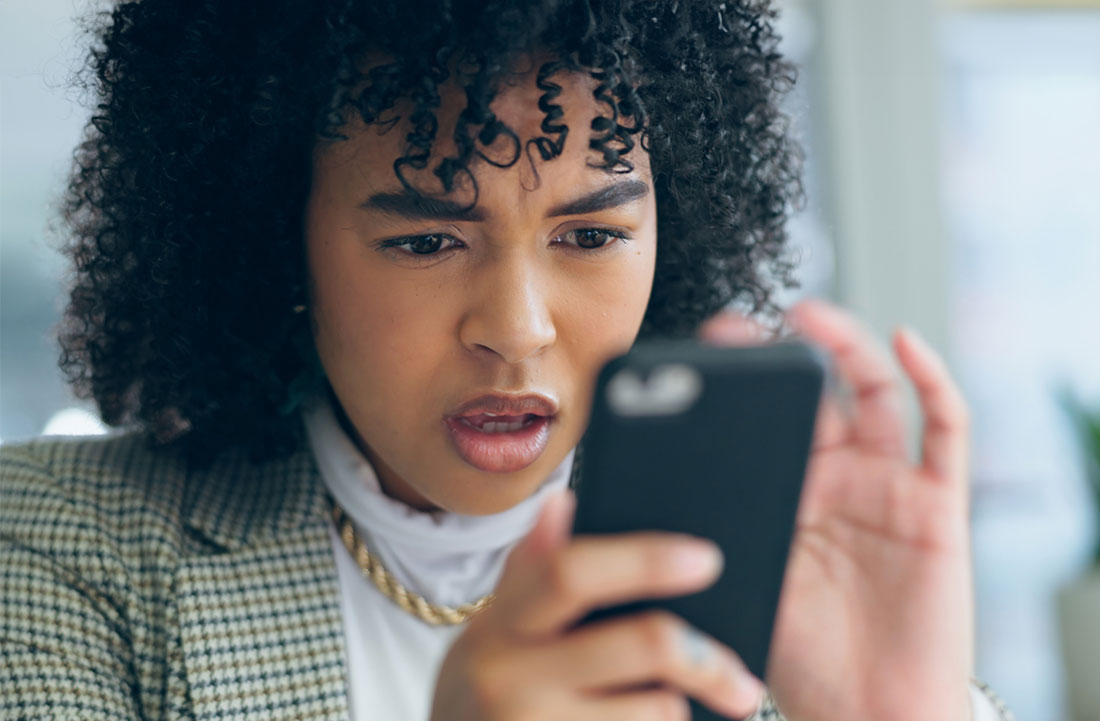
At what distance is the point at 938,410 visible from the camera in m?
0.69

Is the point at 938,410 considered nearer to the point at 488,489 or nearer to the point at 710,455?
the point at 710,455

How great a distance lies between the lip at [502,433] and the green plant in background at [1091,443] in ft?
4.98

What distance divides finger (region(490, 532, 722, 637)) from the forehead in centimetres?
37

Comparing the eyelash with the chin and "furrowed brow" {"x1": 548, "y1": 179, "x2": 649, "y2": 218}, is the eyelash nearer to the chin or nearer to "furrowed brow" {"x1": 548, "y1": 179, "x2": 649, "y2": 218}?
"furrowed brow" {"x1": 548, "y1": 179, "x2": 649, "y2": 218}

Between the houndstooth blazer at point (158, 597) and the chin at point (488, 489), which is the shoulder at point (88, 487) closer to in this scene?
the houndstooth blazer at point (158, 597)

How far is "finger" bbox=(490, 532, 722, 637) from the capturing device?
475 millimetres

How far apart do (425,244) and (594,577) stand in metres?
0.43

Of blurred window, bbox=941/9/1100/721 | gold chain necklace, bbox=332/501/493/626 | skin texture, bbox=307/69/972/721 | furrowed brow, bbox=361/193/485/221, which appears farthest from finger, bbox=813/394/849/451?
blurred window, bbox=941/9/1100/721

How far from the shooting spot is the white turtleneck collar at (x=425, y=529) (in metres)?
1.01

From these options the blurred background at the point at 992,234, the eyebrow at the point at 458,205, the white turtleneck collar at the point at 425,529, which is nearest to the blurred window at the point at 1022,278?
the blurred background at the point at 992,234

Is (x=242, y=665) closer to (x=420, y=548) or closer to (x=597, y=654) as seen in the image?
(x=420, y=548)

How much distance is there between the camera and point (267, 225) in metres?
0.97

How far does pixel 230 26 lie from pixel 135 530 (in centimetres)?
47

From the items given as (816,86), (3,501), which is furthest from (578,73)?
(816,86)
